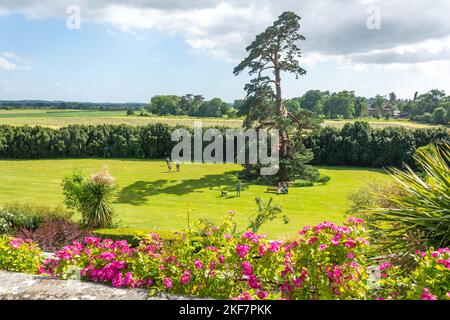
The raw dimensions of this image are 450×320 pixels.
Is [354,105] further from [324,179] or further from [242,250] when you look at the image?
[242,250]

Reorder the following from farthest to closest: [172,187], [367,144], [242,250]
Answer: [367,144], [172,187], [242,250]

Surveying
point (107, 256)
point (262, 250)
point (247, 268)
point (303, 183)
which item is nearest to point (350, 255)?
point (262, 250)

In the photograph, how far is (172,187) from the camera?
1112 inches

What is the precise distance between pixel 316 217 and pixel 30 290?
18514 mm

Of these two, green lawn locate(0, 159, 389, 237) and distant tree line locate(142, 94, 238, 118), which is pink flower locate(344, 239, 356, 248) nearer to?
green lawn locate(0, 159, 389, 237)

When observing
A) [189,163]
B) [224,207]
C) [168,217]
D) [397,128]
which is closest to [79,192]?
[168,217]

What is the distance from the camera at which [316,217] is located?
2012 centimetres

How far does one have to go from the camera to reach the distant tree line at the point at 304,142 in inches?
1612

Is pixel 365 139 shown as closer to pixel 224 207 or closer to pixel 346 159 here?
pixel 346 159

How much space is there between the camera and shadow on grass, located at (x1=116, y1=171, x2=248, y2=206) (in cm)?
2467

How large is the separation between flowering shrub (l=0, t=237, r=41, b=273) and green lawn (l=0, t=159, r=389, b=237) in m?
10.4

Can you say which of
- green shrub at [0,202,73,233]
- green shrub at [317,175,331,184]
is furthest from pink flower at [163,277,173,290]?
green shrub at [317,175,331,184]

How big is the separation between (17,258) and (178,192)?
22076mm

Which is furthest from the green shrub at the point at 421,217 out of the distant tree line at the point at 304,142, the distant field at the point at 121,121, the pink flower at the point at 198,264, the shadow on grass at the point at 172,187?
the distant field at the point at 121,121
